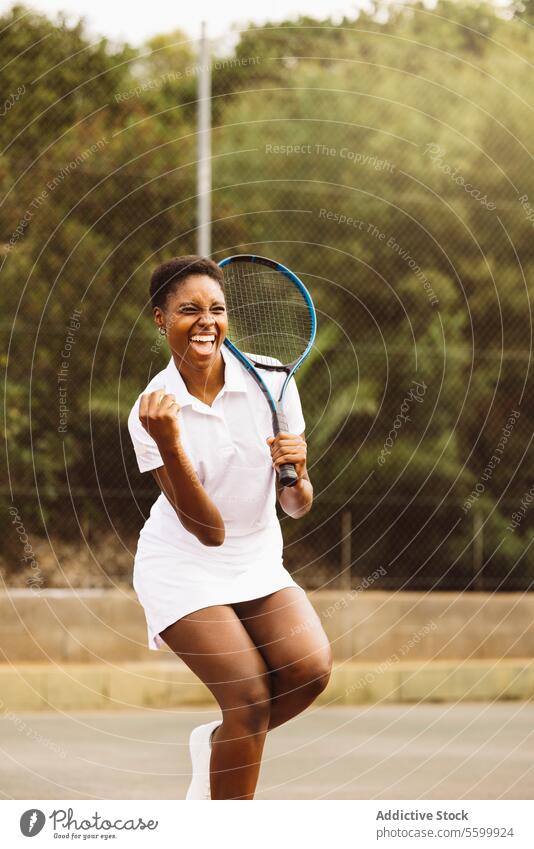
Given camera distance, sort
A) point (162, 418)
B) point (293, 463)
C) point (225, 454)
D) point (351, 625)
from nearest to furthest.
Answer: point (162, 418), point (293, 463), point (225, 454), point (351, 625)

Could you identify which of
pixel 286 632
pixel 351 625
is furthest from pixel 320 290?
pixel 286 632

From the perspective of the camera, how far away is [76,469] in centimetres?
1583

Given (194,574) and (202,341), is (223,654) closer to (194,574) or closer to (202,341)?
(194,574)

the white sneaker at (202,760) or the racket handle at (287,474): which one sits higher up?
the racket handle at (287,474)

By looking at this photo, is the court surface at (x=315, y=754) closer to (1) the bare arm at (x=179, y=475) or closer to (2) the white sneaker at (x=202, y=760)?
(2) the white sneaker at (x=202, y=760)

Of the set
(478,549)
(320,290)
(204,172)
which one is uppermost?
(204,172)

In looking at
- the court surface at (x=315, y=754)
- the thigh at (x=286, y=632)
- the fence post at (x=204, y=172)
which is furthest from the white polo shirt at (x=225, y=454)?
the fence post at (x=204, y=172)

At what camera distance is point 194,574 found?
5.80m

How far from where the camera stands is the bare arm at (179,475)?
550 centimetres

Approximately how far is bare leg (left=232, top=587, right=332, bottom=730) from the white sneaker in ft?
0.79

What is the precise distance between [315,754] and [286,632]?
19.5 ft

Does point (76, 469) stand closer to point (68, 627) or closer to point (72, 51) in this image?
point (68, 627)

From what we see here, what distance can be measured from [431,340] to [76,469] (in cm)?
420
